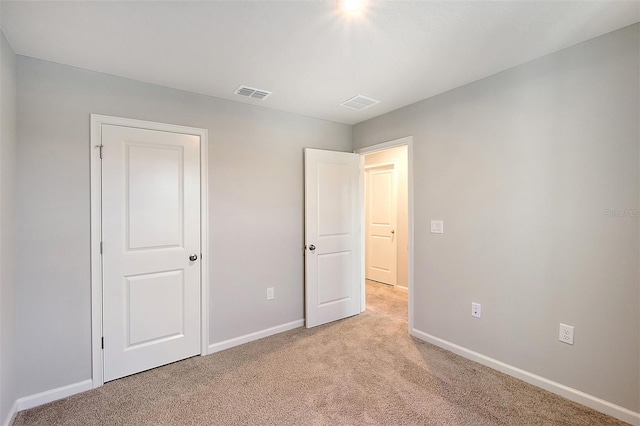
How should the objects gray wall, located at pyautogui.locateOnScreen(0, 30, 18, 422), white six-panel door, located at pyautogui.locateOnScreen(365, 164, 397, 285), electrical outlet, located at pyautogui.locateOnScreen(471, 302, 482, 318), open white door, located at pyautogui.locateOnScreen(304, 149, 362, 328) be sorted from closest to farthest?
gray wall, located at pyautogui.locateOnScreen(0, 30, 18, 422) → electrical outlet, located at pyautogui.locateOnScreen(471, 302, 482, 318) → open white door, located at pyautogui.locateOnScreen(304, 149, 362, 328) → white six-panel door, located at pyautogui.locateOnScreen(365, 164, 397, 285)

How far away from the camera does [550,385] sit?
6.85 feet

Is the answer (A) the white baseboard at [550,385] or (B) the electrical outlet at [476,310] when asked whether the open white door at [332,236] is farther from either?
(B) the electrical outlet at [476,310]

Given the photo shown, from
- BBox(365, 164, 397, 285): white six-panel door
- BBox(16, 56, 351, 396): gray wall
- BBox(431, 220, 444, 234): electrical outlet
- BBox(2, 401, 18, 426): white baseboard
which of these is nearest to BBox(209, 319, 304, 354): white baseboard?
BBox(16, 56, 351, 396): gray wall

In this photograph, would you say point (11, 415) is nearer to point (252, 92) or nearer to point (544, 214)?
point (252, 92)

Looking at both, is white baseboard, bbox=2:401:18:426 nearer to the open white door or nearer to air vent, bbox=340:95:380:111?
the open white door

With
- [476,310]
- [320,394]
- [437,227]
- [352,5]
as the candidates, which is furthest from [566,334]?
[352,5]

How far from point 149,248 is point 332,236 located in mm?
1877

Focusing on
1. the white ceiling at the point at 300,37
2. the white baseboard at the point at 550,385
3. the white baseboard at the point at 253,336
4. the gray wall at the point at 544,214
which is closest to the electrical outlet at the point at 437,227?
the gray wall at the point at 544,214

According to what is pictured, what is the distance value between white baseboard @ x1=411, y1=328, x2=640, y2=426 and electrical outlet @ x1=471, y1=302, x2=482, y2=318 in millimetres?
323

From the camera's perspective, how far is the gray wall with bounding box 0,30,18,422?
5.64 feet

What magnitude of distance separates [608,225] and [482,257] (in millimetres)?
837

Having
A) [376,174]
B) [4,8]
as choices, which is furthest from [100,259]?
[376,174]

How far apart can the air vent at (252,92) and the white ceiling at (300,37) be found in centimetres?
9

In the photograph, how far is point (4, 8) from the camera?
156cm
